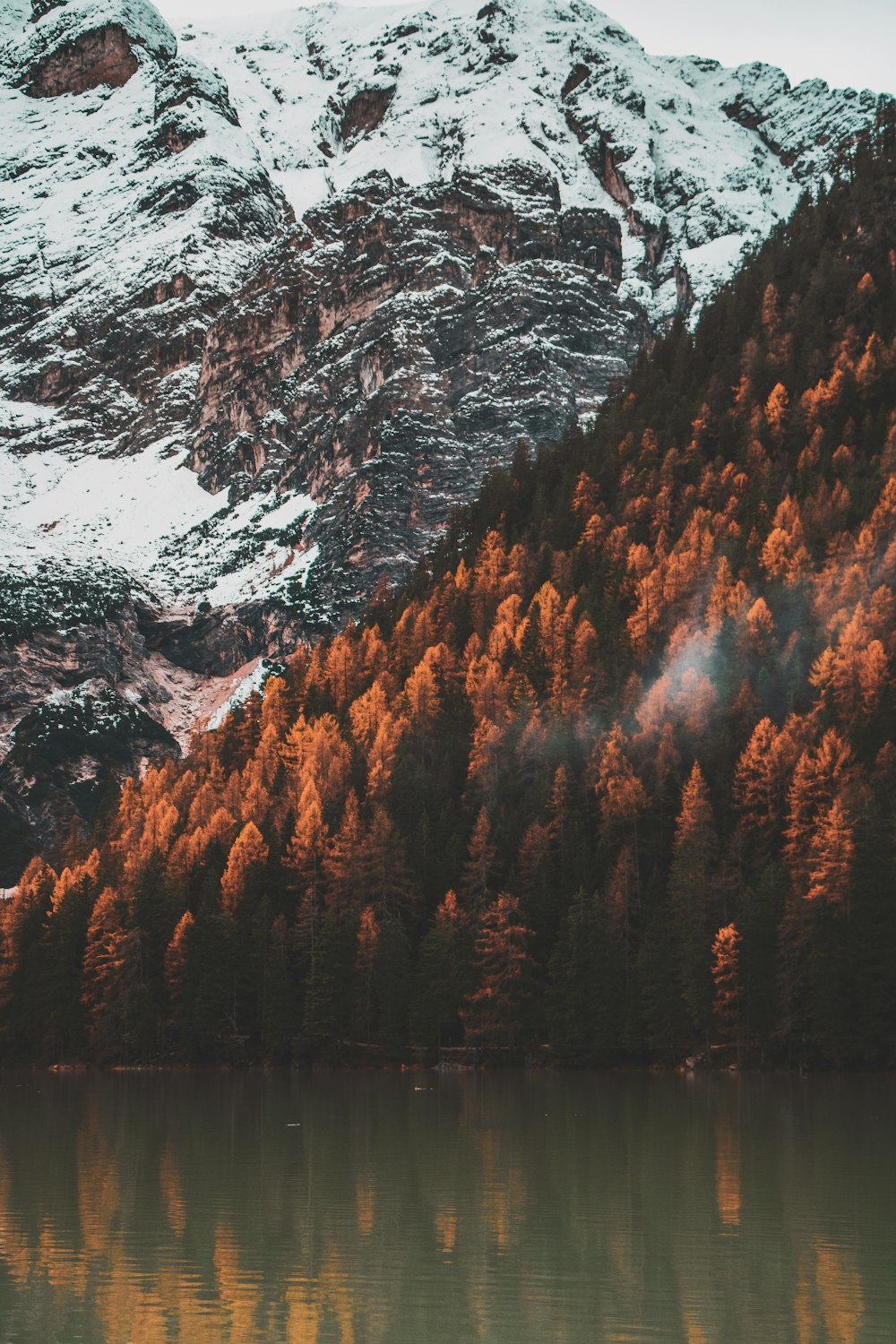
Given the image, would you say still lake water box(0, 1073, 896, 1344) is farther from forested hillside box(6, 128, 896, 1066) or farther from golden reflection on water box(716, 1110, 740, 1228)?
forested hillside box(6, 128, 896, 1066)

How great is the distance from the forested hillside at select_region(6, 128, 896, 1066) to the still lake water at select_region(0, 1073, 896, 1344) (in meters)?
25.1

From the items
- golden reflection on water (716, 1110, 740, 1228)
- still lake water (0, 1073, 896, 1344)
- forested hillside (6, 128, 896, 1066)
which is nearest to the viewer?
still lake water (0, 1073, 896, 1344)

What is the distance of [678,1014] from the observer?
88.2m

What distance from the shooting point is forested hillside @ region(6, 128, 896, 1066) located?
290ft

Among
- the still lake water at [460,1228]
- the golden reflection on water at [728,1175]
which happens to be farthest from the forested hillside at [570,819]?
the golden reflection on water at [728,1175]

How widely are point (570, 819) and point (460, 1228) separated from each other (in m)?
71.1

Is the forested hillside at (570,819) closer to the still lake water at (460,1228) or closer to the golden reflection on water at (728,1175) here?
the still lake water at (460,1228)

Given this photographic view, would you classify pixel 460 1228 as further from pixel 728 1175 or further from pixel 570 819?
pixel 570 819

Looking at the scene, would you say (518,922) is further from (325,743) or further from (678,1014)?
(325,743)

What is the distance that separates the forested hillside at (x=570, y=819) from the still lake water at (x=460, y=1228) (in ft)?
82.4

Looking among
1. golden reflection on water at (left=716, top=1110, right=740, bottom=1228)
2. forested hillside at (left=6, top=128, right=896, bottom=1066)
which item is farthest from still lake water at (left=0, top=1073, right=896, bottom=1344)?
forested hillside at (left=6, top=128, right=896, bottom=1066)

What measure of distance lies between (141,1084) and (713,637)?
162 ft

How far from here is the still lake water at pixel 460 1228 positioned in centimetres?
2703

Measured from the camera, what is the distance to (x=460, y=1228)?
3503cm
